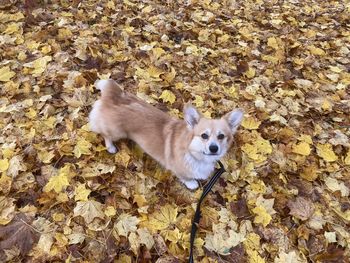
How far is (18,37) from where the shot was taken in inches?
152

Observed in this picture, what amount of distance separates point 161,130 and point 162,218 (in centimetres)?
71

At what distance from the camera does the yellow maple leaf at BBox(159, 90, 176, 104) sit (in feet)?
11.4

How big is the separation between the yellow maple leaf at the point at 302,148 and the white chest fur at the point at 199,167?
873mm

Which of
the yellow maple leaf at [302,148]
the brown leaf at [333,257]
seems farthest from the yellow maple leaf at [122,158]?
the brown leaf at [333,257]

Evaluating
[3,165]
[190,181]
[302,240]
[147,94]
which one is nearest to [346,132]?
[302,240]

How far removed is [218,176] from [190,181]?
0.78 feet

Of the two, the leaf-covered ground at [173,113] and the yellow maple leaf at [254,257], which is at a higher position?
the leaf-covered ground at [173,113]

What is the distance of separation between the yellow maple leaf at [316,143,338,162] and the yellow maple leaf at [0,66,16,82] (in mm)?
3047

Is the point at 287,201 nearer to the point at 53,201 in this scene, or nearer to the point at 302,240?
the point at 302,240

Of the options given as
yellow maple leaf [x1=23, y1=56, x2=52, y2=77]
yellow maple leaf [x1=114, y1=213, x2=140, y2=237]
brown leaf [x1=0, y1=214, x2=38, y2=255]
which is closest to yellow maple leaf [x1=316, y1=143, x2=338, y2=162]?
yellow maple leaf [x1=114, y1=213, x2=140, y2=237]

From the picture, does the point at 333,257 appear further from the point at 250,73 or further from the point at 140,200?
the point at 250,73

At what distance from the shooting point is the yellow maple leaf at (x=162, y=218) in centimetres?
251

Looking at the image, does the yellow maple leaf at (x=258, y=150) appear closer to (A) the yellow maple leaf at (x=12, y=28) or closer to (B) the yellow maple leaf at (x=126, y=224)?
(B) the yellow maple leaf at (x=126, y=224)

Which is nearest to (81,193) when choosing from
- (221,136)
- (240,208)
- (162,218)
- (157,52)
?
(162,218)
